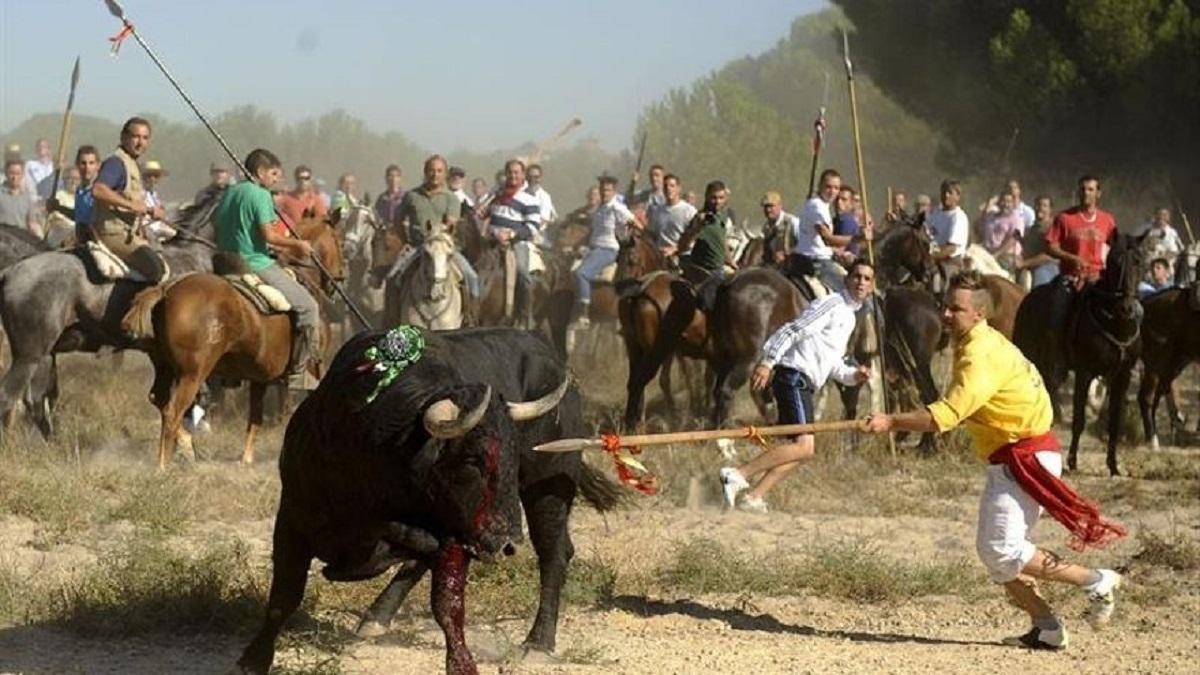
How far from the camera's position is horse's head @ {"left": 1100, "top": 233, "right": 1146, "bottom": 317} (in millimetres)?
16781

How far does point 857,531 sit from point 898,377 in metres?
5.25

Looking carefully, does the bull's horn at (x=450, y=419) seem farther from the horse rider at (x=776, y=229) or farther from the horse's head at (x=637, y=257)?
the horse rider at (x=776, y=229)

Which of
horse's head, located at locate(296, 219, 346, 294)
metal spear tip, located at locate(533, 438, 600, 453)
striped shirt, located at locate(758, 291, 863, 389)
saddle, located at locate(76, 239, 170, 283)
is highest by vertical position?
horse's head, located at locate(296, 219, 346, 294)

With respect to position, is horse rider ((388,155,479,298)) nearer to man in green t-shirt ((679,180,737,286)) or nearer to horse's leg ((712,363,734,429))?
man in green t-shirt ((679,180,737,286))

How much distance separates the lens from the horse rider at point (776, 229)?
21.2 m

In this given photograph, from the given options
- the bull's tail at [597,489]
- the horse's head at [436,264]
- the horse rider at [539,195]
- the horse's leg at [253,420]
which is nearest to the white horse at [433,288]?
the horse's head at [436,264]

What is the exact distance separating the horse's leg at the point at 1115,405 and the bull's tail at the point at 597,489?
7.59 m

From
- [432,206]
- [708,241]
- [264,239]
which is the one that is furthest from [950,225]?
[264,239]

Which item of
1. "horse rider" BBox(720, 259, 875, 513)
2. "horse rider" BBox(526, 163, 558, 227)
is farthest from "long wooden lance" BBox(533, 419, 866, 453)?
"horse rider" BBox(526, 163, 558, 227)

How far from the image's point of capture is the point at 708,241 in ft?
63.2

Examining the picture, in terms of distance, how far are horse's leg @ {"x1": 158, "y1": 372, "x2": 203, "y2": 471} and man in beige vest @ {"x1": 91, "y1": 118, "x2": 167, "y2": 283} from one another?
98cm

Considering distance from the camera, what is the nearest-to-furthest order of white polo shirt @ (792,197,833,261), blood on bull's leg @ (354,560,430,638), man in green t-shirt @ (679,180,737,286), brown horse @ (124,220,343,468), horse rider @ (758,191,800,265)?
blood on bull's leg @ (354,560,430,638)
brown horse @ (124,220,343,468)
white polo shirt @ (792,197,833,261)
man in green t-shirt @ (679,180,737,286)
horse rider @ (758,191,800,265)

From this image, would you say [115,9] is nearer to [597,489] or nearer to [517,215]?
[597,489]

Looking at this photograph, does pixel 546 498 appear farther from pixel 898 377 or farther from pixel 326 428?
pixel 898 377
